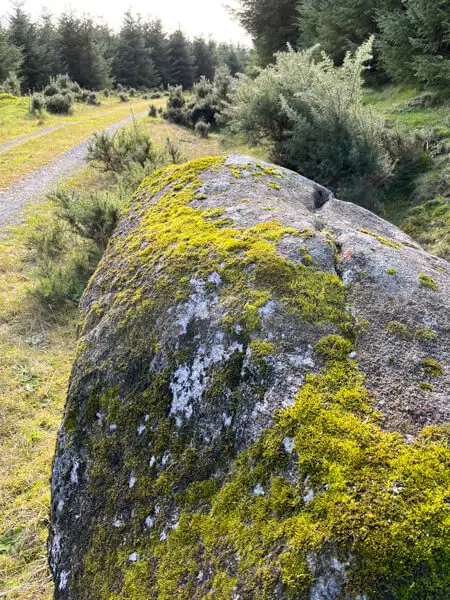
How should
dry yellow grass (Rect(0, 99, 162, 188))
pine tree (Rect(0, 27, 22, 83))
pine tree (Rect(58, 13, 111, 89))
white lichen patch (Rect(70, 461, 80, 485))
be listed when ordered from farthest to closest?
pine tree (Rect(58, 13, 111, 89)), pine tree (Rect(0, 27, 22, 83)), dry yellow grass (Rect(0, 99, 162, 188)), white lichen patch (Rect(70, 461, 80, 485))

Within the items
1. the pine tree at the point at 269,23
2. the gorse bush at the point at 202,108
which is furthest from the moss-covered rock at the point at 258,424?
the pine tree at the point at 269,23

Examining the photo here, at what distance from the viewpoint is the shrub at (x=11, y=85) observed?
23.0 meters

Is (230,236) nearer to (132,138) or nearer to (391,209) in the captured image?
(391,209)

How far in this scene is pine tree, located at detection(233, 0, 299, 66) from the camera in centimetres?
1838

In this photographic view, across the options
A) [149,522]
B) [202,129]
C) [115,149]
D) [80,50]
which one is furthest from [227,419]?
[80,50]

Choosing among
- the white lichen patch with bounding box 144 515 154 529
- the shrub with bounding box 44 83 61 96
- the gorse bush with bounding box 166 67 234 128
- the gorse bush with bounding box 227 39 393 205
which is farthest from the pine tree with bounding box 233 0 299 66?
the white lichen patch with bounding box 144 515 154 529

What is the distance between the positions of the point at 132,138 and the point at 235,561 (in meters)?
10.8

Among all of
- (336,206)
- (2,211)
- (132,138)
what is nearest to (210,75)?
(132,138)

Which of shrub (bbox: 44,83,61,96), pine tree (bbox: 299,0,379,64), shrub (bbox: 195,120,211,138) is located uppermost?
pine tree (bbox: 299,0,379,64)

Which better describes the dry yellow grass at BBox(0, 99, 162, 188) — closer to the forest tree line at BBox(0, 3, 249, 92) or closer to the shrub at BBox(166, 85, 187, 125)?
the shrub at BBox(166, 85, 187, 125)

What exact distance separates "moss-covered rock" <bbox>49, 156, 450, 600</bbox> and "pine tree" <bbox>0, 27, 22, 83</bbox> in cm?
2949

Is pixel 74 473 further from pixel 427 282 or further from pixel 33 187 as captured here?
pixel 33 187

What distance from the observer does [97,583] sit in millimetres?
1733

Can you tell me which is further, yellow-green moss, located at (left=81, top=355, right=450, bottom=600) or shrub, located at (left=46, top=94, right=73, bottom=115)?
shrub, located at (left=46, top=94, right=73, bottom=115)
